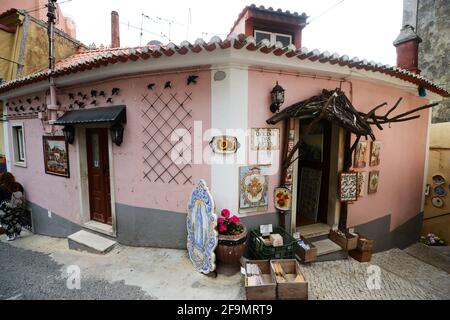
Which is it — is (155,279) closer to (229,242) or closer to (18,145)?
(229,242)

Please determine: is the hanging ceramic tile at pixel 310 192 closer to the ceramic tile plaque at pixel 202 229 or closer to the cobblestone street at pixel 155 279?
the cobblestone street at pixel 155 279

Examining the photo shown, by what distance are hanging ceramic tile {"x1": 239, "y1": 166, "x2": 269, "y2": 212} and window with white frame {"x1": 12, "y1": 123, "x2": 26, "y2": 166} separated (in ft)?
27.4

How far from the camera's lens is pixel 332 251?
4.94 meters

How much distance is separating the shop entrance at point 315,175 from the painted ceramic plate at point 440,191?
7.02 m

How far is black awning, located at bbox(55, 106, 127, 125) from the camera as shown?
191 inches

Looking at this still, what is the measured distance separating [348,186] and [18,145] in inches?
442

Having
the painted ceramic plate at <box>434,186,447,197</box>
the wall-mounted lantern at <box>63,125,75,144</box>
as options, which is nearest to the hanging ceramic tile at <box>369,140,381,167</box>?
the painted ceramic plate at <box>434,186,447,197</box>

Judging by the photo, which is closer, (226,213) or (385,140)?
(226,213)

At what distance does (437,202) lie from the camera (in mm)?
9352

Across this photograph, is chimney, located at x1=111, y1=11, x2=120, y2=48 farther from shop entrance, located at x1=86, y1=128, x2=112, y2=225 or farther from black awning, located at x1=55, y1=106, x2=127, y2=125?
black awning, located at x1=55, y1=106, x2=127, y2=125

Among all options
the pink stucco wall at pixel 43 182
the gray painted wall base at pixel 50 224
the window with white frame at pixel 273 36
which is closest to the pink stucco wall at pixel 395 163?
the window with white frame at pixel 273 36

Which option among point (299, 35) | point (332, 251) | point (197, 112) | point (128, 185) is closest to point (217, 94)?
point (197, 112)

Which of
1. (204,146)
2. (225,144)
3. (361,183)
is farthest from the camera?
(361,183)

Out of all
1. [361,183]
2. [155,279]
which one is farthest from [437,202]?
[155,279]
